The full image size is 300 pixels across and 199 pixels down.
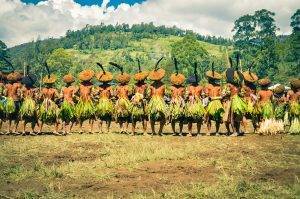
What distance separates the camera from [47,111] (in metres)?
16.0

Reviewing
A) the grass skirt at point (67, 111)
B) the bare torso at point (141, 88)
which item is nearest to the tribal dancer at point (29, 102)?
the grass skirt at point (67, 111)

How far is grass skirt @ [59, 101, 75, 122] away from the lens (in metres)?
16.0

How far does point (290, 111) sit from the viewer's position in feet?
49.9

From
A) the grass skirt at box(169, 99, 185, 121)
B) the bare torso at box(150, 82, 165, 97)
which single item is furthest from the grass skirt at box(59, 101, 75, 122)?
the grass skirt at box(169, 99, 185, 121)

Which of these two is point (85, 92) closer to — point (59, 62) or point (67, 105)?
point (67, 105)

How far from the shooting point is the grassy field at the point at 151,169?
7.23m

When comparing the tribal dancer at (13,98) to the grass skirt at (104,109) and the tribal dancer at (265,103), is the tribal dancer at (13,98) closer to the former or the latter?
the grass skirt at (104,109)

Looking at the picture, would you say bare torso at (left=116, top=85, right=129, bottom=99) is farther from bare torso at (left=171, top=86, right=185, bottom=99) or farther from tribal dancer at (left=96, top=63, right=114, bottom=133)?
bare torso at (left=171, top=86, right=185, bottom=99)

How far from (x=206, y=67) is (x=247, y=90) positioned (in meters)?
77.2

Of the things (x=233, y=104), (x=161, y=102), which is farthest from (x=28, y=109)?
(x=233, y=104)

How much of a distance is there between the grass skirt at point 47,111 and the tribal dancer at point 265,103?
7725mm

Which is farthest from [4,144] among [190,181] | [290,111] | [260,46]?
[260,46]

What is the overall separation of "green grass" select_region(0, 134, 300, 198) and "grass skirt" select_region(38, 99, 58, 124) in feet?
9.76

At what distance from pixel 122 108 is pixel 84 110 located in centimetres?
153
